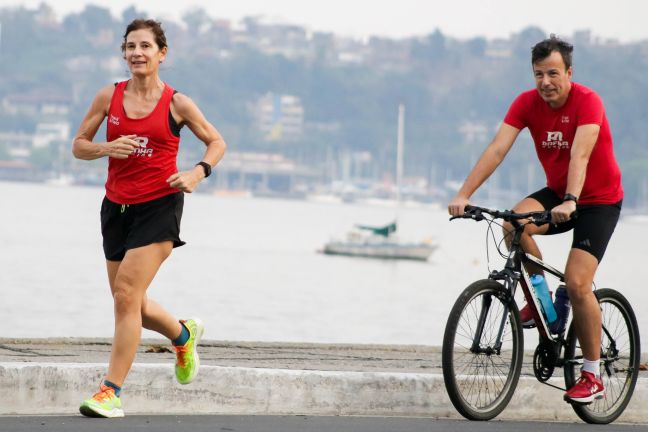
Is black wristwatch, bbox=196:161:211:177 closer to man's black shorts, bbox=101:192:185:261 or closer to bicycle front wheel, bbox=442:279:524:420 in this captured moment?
man's black shorts, bbox=101:192:185:261

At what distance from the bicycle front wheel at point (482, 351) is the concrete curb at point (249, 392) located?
30 centimetres

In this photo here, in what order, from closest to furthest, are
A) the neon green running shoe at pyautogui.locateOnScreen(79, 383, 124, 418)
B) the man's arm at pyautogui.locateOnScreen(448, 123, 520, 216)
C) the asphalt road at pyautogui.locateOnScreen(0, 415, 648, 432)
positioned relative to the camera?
the asphalt road at pyautogui.locateOnScreen(0, 415, 648, 432)
the neon green running shoe at pyautogui.locateOnScreen(79, 383, 124, 418)
the man's arm at pyautogui.locateOnScreen(448, 123, 520, 216)

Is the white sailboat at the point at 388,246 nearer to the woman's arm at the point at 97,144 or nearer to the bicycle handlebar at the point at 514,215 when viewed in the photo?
the bicycle handlebar at the point at 514,215

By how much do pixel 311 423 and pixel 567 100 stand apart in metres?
1.85

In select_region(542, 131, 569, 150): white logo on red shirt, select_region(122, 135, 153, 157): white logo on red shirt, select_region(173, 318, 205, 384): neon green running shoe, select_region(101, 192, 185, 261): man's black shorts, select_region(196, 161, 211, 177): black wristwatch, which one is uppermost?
select_region(542, 131, 569, 150): white logo on red shirt

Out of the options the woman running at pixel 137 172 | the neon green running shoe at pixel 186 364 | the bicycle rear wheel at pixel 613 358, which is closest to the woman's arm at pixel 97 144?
the woman running at pixel 137 172

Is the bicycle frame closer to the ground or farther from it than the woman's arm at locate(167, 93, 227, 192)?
closer to the ground

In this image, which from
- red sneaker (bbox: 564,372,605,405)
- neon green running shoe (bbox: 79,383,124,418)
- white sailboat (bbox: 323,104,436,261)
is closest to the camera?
neon green running shoe (bbox: 79,383,124,418)

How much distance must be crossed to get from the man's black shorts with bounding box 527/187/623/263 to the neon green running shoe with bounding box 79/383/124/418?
6.96 feet

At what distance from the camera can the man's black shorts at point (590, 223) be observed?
6824mm

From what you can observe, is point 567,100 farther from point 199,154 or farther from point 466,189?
point 199,154

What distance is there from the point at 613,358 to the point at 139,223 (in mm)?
2387

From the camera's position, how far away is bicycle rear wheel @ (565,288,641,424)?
701 centimetres

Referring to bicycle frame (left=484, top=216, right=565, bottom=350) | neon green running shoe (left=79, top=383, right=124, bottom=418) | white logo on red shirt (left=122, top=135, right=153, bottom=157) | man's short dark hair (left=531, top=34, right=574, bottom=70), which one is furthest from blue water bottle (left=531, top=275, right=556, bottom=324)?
neon green running shoe (left=79, top=383, right=124, bottom=418)
